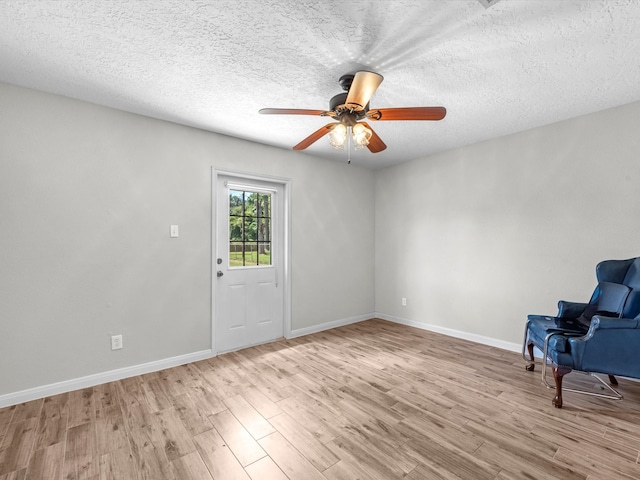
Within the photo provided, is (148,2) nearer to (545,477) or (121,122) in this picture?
(121,122)

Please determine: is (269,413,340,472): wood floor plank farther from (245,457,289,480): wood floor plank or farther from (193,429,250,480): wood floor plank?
(193,429,250,480): wood floor plank

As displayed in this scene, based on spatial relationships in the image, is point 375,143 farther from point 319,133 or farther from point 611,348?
point 611,348

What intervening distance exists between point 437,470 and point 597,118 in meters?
3.44

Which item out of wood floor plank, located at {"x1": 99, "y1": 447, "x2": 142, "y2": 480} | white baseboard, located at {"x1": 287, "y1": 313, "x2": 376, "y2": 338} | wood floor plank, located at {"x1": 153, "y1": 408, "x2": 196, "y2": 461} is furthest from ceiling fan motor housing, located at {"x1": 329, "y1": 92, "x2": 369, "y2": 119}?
white baseboard, located at {"x1": 287, "y1": 313, "x2": 376, "y2": 338}

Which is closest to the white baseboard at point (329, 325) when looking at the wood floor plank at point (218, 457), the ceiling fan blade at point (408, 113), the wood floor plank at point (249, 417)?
the wood floor plank at point (249, 417)

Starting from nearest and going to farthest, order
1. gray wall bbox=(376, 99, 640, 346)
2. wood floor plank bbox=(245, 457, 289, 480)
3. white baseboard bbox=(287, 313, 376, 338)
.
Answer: wood floor plank bbox=(245, 457, 289, 480) → gray wall bbox=(376, 99, 640, 346) → white baseboard bbox=(287, 313, 376, 338)

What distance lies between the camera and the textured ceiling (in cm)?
158

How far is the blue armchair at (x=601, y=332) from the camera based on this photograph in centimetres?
210

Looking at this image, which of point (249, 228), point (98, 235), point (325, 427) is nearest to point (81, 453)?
point (325, 427)

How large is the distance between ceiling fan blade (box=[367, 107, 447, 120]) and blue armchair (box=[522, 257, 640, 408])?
1911 millimetres

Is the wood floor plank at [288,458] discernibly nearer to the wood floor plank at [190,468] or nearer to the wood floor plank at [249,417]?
the wood floor plank at [249,417]

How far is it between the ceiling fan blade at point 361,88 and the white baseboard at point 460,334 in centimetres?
319

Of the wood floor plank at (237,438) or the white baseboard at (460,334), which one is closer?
the wood floor plank at (237,438)

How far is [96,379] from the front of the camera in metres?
2.57
